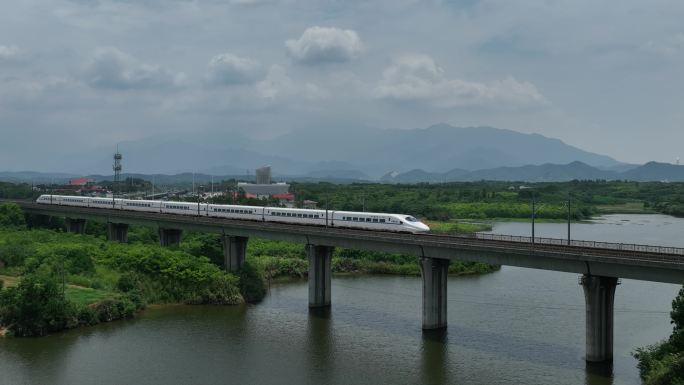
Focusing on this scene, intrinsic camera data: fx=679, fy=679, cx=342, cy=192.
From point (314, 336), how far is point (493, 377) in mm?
17804

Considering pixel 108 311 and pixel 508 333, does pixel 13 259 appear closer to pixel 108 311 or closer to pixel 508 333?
pixel 108 311

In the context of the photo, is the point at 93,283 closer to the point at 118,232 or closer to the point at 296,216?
the point at 296,216

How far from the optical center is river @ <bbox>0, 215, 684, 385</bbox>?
48156 mm

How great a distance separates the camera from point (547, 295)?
252 ft

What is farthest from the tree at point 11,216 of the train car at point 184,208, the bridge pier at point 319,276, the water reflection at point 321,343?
the water reflection at point 321,343

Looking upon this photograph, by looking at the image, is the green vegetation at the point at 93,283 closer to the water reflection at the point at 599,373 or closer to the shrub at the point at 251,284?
the shrub at the point at 251,284

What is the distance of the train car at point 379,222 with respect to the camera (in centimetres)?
6875

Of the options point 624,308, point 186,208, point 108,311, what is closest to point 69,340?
point 108,311

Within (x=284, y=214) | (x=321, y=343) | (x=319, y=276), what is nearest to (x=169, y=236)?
(x=284, y=214)

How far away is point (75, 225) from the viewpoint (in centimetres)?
11956

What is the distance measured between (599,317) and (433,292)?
15121 millimetres

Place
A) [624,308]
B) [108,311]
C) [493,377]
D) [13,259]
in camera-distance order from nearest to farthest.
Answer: [493,377]
[108,311]
[624,308]
[13,259]

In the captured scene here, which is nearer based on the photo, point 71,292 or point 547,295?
point 71,292

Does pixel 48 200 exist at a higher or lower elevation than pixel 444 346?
higher
